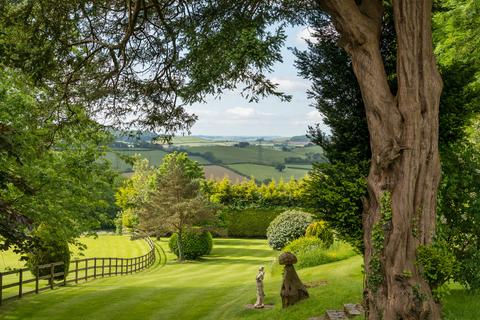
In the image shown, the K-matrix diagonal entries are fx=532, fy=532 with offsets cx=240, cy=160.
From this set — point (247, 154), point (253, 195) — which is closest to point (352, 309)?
point (253, 195)

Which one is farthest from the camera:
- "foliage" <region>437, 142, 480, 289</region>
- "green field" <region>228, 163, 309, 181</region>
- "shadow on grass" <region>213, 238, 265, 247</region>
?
"green field" <region>228, 163, 309, 181</region>

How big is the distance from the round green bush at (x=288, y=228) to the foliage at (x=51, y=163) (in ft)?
53.2

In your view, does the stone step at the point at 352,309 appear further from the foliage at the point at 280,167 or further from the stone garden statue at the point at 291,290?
the foliage at the point at 280,167

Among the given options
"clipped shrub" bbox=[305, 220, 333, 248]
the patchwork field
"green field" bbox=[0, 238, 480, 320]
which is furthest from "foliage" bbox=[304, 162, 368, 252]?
the patchwork field

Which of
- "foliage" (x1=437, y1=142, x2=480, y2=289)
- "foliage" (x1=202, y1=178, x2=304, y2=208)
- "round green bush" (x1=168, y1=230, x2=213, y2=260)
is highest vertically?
"foliage" (x1=437, y1=142, x2=480, y2=289)

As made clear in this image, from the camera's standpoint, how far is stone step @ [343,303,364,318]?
11.0 m

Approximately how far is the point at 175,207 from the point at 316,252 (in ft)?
50.9

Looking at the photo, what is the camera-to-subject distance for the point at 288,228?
34.2 m

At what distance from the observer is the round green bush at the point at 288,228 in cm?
3305

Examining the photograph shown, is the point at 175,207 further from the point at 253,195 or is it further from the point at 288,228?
the point at 253,195

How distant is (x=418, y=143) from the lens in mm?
9109

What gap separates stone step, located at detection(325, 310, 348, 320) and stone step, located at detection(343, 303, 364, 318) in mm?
105

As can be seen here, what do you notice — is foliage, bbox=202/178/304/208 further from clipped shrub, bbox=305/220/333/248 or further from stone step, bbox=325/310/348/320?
stone step, bbox=325/310/348/320

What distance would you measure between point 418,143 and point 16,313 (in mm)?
14422
